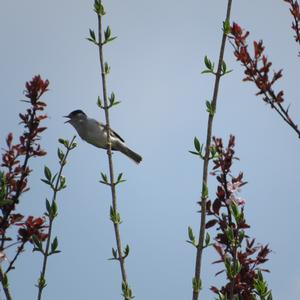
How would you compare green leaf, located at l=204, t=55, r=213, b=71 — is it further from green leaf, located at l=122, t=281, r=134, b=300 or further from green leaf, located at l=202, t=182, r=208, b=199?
green leaf, located at l=122, t=281, r=134, b=300

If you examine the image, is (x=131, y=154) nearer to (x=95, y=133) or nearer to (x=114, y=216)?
(x=95, y=133)

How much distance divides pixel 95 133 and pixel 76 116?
1038mm

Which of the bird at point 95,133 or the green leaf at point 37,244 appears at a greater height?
the bird at point 95,133

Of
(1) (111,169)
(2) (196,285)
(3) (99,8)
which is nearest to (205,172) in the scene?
(2) (196,285)

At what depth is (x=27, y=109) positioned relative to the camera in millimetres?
4867

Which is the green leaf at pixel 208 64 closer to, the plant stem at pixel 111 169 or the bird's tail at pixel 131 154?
the plant stem at pixel 111 169

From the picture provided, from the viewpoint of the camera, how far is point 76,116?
12562 millimetres

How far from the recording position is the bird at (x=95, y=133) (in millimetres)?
11748

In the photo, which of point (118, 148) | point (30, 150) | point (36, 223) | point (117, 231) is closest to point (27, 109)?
point (30, 150)

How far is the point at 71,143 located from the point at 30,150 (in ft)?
2.04

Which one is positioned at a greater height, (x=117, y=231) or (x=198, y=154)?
(x=198, y=154)

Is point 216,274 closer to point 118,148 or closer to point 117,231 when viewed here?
point 117,231

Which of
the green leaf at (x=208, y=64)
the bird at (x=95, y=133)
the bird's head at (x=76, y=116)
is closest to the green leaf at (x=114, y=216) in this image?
the green leaf at (x=208, y=64)

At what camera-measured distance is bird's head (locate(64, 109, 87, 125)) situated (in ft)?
40.6
